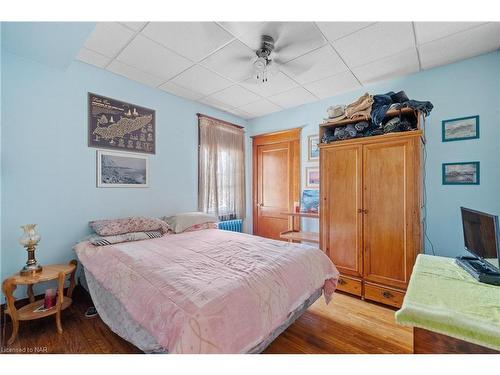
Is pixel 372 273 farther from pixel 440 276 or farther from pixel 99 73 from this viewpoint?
pixel 99 73

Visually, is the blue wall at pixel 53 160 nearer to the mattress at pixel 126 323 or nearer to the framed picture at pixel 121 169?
the framed picture at pixel 121 169

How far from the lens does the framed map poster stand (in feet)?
8.77

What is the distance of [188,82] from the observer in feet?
9.87

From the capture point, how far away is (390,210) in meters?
2.42

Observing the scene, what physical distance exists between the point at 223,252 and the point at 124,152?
199cm

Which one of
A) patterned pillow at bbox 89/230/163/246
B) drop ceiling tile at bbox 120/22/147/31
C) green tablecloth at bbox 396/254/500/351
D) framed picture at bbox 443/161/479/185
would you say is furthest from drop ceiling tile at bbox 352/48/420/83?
patterned pillow at bbox 89/230/163/246

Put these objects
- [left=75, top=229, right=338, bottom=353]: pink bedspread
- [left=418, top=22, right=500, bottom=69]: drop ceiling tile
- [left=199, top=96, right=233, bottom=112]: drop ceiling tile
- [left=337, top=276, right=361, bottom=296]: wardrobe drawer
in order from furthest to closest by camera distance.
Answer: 1. [left=199, top=96, right=233, bottom=112]: drop ceiling tile
2. [left=337, top=276, right=361, bottom=296]: wardrobe drawer
3. [left=418, top=22, right=500, bottom=69]: drop ceiling tile
4. [left=75, top=229, right=338, bottom=353]: pink bedspread

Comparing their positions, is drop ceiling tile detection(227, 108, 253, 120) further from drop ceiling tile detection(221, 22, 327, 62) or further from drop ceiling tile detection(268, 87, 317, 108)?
drop ceiling tile detection(221, 22, 327, 62)

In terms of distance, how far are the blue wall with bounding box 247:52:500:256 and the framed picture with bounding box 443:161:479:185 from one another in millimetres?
50

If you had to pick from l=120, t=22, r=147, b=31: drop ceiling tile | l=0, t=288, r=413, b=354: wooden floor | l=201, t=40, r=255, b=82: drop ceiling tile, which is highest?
l=120, t=22, r=147, b=31: drop ceiling tile

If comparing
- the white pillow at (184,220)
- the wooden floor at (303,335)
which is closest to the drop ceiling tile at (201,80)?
the white pillow at (184,220)

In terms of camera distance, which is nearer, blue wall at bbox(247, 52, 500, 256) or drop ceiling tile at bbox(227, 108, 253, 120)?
blue wall at bbox(247, 52, 500, 256)

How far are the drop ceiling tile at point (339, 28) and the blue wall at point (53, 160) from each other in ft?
7.99
